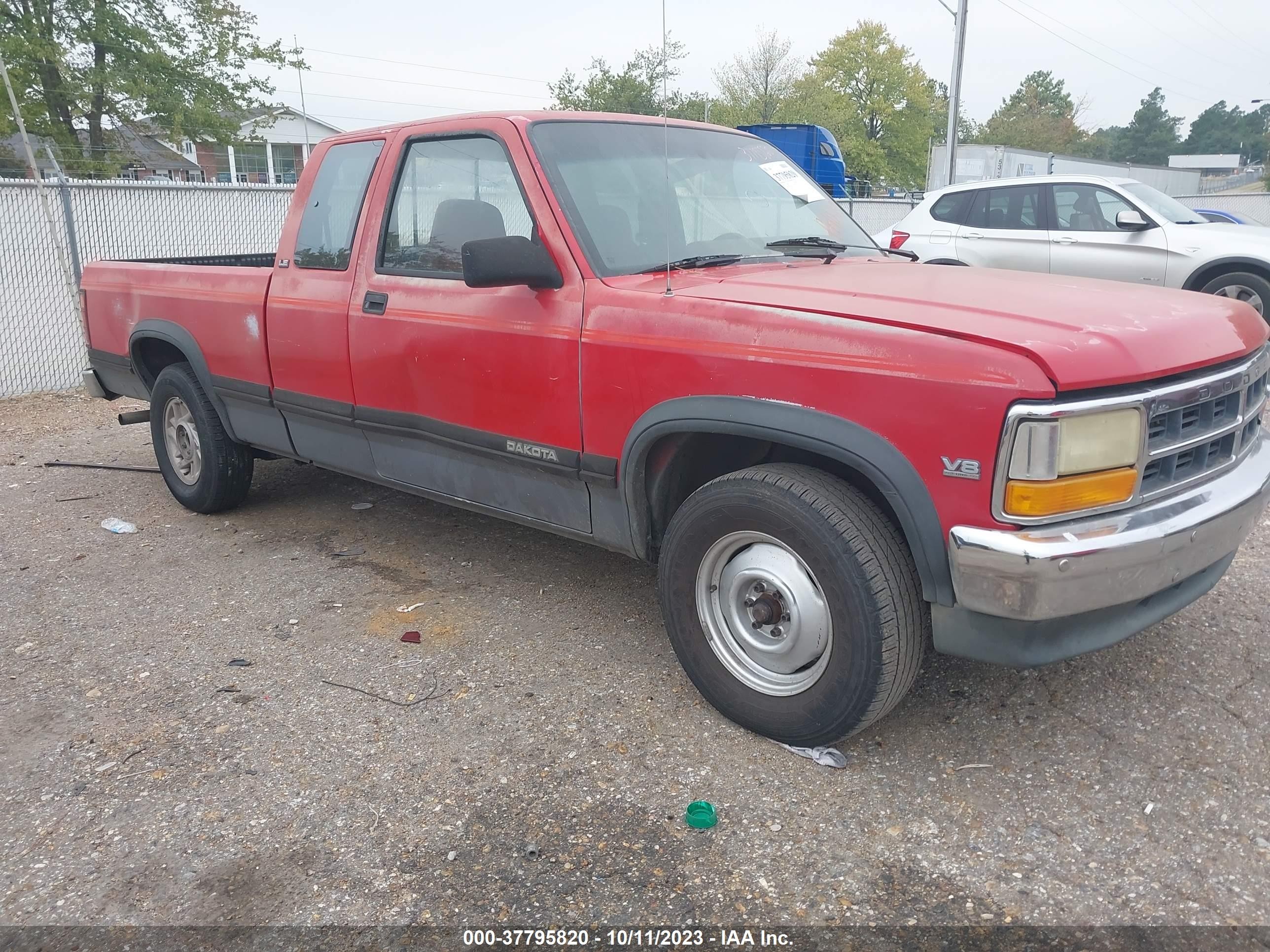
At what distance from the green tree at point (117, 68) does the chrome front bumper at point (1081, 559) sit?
28157 millimetres

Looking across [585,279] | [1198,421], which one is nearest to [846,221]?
[585,279]

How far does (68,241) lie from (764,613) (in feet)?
28.7

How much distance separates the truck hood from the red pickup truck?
0.01m

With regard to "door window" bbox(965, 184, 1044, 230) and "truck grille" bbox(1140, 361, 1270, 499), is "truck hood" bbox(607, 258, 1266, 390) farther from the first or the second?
"door window" bbox(965, 184, 1044, 230)

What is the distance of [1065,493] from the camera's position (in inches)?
91.7

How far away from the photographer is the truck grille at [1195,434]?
98.3 inches

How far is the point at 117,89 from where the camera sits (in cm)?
2633

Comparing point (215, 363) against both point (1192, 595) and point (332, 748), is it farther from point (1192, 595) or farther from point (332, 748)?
point (1192, 595)

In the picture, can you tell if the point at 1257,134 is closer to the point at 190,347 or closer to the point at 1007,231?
the point at 1007,231

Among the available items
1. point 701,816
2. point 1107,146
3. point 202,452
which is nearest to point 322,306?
point 202,452

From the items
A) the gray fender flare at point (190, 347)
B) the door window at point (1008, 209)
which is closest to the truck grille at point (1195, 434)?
the gray fender flare at point (190, 347)

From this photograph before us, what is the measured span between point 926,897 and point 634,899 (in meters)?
0.71

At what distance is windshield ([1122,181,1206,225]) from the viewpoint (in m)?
8.94

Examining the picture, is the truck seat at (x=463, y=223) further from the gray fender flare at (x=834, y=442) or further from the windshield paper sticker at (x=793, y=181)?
the windshield paper sticker at (x=793, y=181)
